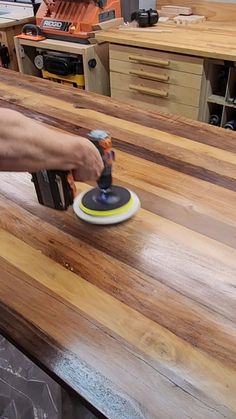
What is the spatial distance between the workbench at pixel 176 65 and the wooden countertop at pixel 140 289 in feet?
3.17

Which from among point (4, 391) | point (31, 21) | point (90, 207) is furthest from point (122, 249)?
point (31, 21)

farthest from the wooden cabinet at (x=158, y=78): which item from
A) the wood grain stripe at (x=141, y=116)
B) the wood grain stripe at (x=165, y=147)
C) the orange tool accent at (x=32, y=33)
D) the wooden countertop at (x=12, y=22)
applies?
the wooden countertop at (x=12, y=22)

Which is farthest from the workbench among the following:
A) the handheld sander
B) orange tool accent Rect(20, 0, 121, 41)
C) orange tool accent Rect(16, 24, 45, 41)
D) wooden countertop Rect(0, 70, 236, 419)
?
the handheld sander

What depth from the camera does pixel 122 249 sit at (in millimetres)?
810

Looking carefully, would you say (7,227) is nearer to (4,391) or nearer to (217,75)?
(4,391)

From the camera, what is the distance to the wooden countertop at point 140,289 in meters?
0.56

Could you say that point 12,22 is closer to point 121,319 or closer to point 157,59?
point 157,59

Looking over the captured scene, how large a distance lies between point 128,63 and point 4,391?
5.69 ft

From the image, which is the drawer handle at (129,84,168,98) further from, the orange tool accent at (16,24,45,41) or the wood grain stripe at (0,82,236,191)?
the wood grain stripe at (0,82,236,191)

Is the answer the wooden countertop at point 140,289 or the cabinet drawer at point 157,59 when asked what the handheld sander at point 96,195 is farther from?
the cabinet drawer at point 157,59

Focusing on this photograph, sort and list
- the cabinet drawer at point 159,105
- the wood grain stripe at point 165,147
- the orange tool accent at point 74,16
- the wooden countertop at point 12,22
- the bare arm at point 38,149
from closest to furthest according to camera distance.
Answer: the bare arm at point 38,149 < the wood grain stripe at point 165,147 < the cabinet drawer at point 159,105 < the orange tool accent at point 74,16 < the wooden countertop at point 12,22

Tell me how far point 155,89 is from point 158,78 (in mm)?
71

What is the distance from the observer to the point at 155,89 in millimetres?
2178

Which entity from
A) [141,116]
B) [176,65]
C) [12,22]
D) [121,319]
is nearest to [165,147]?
[141,116]
